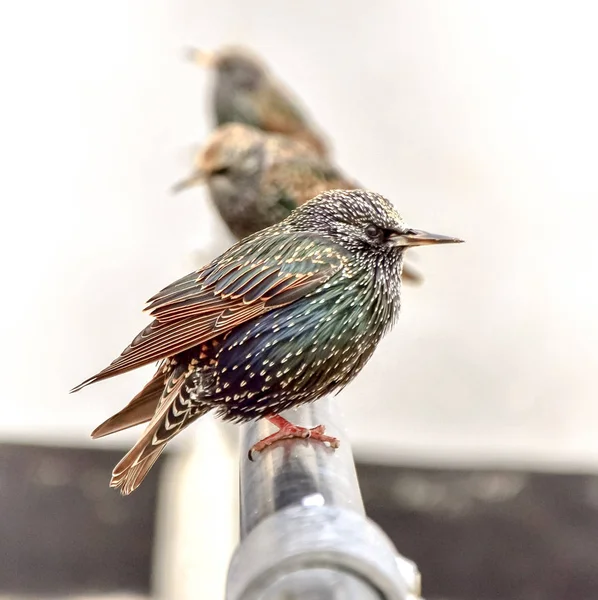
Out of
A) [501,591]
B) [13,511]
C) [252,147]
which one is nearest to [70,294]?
[13,511]

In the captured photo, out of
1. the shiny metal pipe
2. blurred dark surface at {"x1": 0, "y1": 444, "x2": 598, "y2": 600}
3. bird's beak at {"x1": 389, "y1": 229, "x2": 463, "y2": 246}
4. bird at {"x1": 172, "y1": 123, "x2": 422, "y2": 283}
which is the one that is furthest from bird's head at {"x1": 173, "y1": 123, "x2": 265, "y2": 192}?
the shiny metal pipe

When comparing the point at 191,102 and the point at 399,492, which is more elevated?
the point at 191,102

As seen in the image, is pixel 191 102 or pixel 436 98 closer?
pixel 436 98

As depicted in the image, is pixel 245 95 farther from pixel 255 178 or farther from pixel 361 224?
pixel 361 224

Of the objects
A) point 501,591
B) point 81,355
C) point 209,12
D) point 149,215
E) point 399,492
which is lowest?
point 501,591

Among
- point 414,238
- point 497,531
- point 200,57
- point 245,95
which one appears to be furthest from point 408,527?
point 414,238

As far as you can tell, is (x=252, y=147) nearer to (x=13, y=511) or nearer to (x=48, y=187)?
(x=48, y=187)

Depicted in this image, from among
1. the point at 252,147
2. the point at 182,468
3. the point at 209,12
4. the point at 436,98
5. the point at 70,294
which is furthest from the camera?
the point at 209,12

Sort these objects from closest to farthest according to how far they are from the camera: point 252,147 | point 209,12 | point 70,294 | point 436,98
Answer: point 252,147, point 70,294, point 436,98, point 209,12

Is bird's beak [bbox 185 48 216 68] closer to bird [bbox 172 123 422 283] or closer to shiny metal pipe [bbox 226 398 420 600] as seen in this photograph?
bird [bbox 172 123 422 283]
